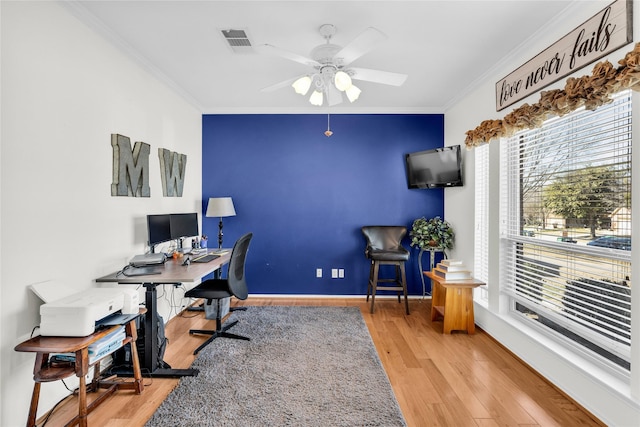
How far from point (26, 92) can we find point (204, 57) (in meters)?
1.42

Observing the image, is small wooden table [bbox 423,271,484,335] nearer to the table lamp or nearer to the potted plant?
the potted plant

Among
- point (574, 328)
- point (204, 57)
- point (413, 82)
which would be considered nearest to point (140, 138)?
point (204, 57)

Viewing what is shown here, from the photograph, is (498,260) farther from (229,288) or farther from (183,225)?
(183,225)

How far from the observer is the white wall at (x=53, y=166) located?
1683 mm

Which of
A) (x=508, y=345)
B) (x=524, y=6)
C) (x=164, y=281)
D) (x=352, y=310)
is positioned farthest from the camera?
(x=352, y=310)

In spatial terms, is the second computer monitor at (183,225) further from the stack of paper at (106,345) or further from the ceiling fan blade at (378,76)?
the ceiling fan blade at (378,76)

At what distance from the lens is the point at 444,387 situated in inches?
86.9

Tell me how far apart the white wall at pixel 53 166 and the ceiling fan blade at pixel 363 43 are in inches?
71.9

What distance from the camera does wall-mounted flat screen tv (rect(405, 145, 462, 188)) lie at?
3.75m

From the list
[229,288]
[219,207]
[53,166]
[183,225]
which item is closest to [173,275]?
[229,288]

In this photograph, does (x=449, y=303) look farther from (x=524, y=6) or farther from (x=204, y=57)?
(x=204, y=57)

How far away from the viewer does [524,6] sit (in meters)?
2.07

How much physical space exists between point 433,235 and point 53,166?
3753 millimetres

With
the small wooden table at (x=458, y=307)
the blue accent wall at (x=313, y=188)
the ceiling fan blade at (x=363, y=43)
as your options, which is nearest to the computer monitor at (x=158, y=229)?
the blue accent wall at (x=313, y=188)
